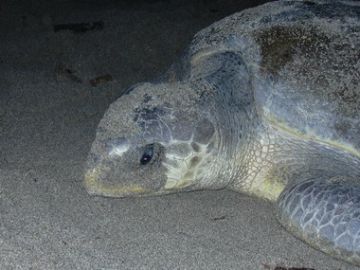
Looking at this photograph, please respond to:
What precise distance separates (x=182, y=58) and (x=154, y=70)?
902 millimetres

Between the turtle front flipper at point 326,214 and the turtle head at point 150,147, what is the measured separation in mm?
321

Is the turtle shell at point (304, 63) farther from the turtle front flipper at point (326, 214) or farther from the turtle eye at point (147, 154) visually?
the turtle eye at point (147, 154)

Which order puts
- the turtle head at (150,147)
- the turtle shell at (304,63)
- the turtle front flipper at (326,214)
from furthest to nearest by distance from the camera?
the turtle shell at (304,63) < the turtle head at (150,147) < the turtle front flipper at (326,214)

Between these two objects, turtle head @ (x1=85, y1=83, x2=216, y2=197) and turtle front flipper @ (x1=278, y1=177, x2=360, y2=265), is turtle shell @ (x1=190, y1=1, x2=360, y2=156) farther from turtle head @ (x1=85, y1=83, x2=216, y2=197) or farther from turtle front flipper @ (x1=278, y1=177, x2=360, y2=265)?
turtle head @ (x1=85, y1=83, x2=216, y2=197)

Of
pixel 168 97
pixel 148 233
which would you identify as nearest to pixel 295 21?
pixel 168 97

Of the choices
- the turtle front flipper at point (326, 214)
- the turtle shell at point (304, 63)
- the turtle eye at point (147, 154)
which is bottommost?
the turtle front flipper at point (326, 214)

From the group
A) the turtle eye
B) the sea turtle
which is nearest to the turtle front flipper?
the sea turtle

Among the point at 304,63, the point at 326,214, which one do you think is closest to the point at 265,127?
the point at 304,63

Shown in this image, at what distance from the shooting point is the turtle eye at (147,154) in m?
1.98

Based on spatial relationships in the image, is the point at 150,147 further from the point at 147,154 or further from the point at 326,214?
the point at 326,214

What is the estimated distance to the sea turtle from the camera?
1.96m

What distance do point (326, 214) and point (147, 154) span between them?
60cm

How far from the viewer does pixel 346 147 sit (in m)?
2.07

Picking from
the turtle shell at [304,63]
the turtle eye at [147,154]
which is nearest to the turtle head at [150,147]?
the turtle eye at [147,154]
